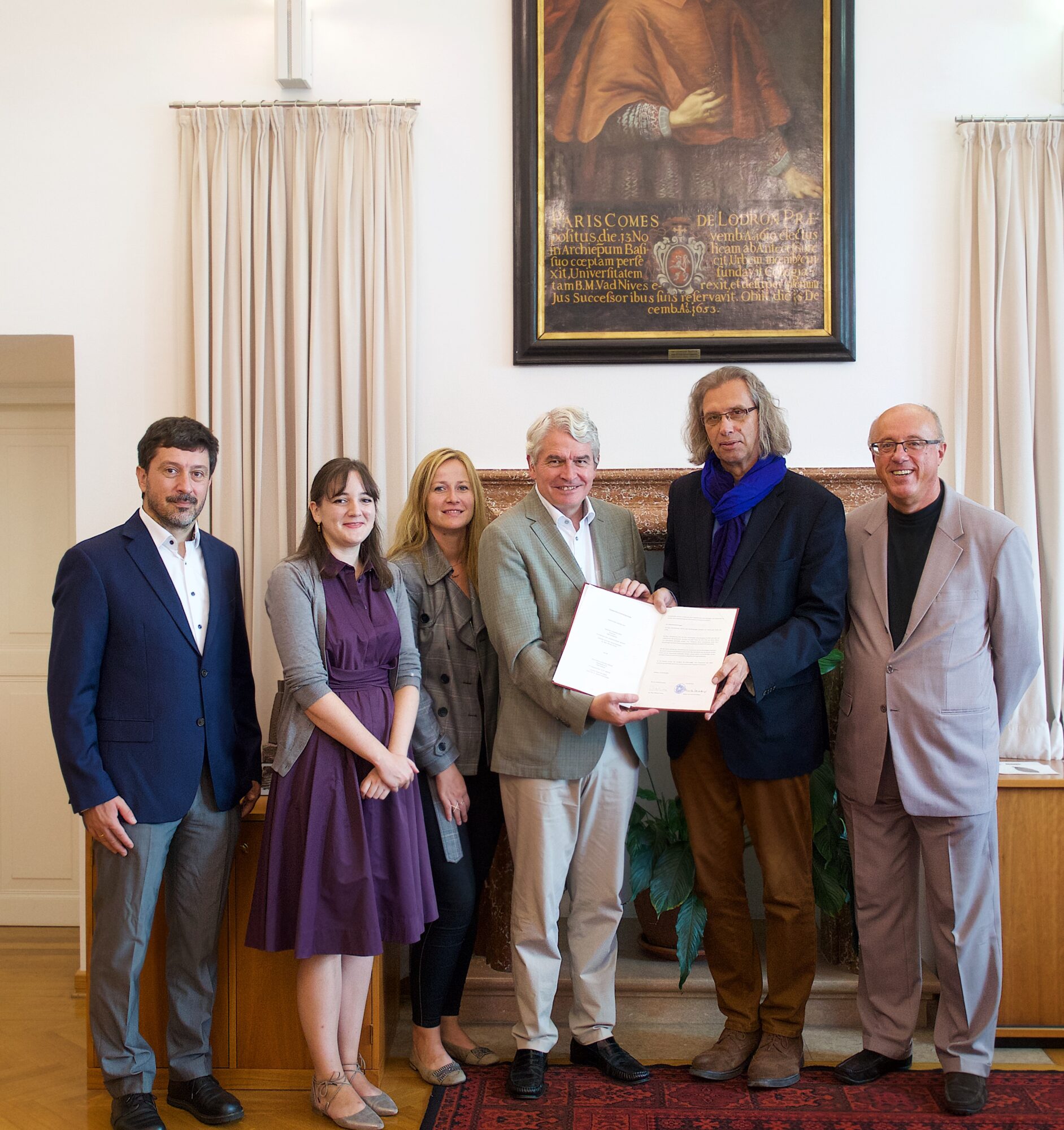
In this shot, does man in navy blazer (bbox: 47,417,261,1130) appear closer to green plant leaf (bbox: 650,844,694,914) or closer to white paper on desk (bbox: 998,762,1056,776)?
green plant leaf (bbox: 650,844,694,914)

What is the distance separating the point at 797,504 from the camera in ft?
8.54

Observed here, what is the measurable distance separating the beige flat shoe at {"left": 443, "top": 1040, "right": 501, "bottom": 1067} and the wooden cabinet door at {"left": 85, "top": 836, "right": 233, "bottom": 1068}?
0.63m

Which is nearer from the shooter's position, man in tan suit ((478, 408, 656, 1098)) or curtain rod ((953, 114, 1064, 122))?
man in tan suit ((478, 408, 656, 1098))

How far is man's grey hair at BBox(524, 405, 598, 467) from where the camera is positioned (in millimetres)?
2588

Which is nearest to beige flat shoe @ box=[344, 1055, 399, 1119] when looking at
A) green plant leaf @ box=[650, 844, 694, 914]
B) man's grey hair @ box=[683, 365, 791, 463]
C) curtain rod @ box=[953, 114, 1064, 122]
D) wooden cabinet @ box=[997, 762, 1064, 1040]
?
green plant leaf @ box=[650, 844, 694, 914]

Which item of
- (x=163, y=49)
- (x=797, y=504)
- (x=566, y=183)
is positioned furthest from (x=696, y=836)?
(x=163, y=49)

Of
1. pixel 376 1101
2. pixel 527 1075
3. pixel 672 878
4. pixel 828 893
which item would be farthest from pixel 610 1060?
pixel 828 893

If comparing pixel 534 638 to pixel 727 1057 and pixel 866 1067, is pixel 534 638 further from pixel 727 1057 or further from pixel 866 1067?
pixel 866 1067

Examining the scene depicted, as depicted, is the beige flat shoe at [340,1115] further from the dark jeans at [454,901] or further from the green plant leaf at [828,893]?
the green plant leaf at [828,893]

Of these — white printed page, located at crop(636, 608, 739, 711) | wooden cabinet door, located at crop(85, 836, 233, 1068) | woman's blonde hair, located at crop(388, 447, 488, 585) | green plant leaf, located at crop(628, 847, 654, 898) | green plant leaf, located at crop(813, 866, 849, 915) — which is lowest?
wooden cabinet door, located at crop(85, 836, 233, 1068)

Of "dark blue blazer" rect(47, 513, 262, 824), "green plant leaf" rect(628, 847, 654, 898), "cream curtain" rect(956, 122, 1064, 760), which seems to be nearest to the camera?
"dark blue blazer" rect(47, 513, 262, 824)

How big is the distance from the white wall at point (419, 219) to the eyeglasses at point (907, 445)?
0.98 m

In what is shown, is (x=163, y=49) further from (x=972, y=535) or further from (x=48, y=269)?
(x=972, y=535)

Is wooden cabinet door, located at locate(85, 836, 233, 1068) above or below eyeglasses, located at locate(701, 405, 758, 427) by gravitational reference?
below
